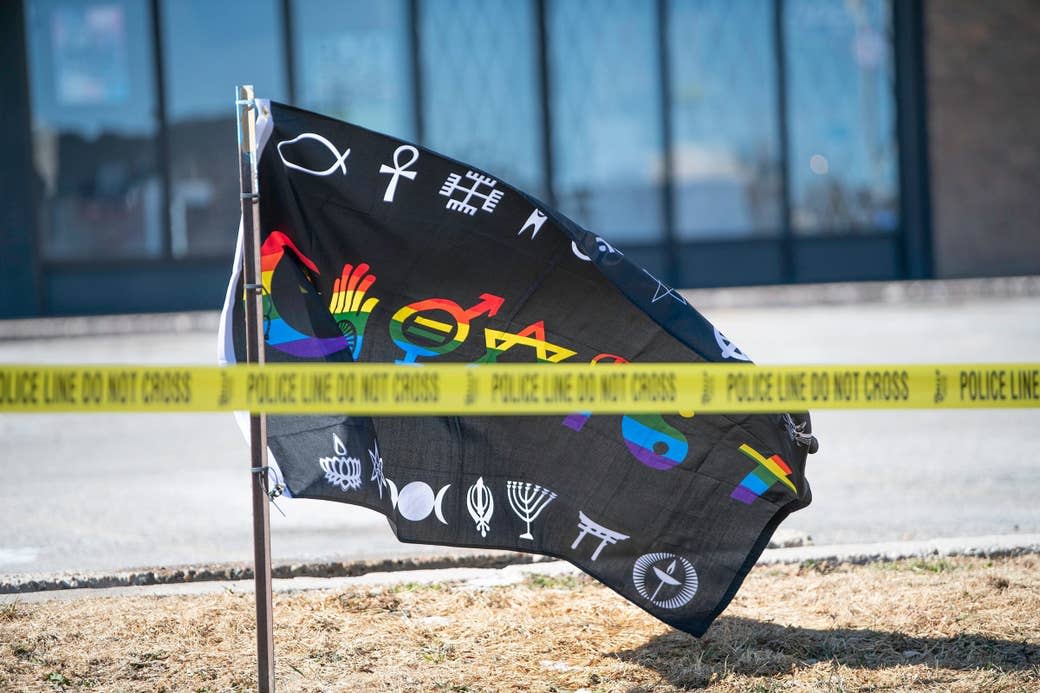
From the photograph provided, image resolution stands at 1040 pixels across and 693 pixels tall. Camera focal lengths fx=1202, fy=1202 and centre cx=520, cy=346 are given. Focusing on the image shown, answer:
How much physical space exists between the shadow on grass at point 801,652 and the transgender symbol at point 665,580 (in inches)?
7.6

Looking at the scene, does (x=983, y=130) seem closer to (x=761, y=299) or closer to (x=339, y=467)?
(x=761, y=299)

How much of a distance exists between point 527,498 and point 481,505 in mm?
146

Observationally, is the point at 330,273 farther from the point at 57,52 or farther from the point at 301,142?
the point at 57,52

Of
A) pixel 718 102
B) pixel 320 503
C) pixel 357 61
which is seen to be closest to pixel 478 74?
pixel 357 61

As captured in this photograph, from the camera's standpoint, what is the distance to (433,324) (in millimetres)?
3773

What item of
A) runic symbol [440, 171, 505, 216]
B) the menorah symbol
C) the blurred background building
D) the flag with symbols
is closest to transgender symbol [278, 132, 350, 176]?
the flag with symbols

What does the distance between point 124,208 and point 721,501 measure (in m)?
14.8

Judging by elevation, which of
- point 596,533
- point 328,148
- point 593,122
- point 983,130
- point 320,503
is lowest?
point 320,503

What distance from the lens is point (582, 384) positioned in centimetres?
314

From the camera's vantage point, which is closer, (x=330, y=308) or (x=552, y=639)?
(x=330, y=308)

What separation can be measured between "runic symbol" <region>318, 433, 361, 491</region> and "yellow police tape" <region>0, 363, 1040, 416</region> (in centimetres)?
62

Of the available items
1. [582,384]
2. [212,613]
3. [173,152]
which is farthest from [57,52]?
[582,384]

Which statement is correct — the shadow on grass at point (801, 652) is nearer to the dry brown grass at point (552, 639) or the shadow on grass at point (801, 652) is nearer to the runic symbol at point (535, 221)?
the dry brown grass at point (552, 639)

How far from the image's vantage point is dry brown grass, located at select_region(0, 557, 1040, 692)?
11.8 feet
